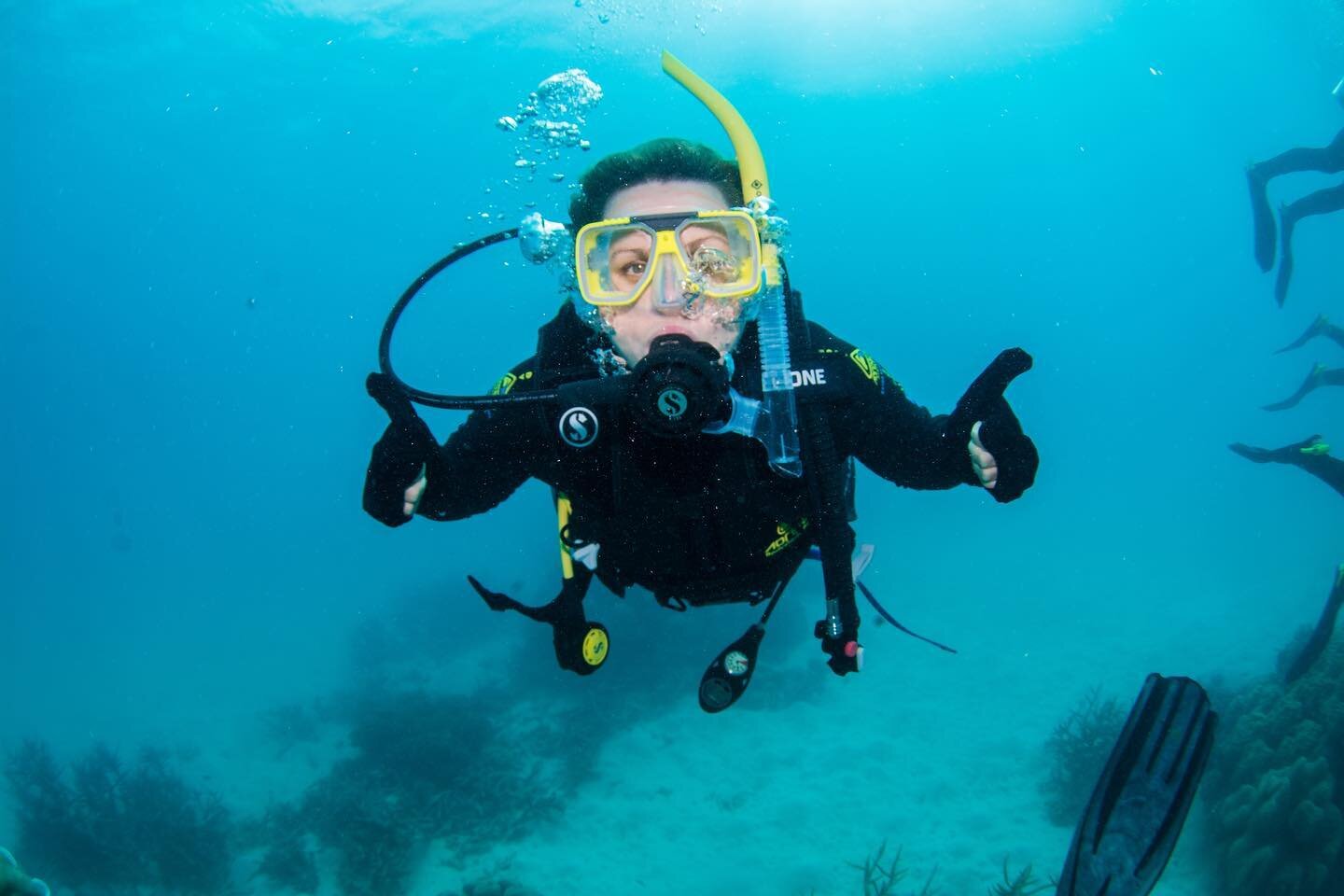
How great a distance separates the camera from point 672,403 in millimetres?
2354

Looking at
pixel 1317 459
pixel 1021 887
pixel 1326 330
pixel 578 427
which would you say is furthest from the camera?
pixel 1326 330

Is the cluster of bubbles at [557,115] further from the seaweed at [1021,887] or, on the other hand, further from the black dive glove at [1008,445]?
the seaweed at [1021,887]

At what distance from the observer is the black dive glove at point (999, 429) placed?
233cm

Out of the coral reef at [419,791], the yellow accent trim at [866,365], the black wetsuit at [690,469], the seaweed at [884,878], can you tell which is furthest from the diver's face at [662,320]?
the coral reef at [419,791]

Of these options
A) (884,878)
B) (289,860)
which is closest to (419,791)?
(289,860)

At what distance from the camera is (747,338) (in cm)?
334

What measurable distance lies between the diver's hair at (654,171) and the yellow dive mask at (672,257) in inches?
15.8

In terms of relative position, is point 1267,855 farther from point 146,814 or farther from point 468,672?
point 146,814

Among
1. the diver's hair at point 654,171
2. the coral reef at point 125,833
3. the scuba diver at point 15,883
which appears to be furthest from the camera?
the coral reef at point 125,833

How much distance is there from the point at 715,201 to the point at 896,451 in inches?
59.1

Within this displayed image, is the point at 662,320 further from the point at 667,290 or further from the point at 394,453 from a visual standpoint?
the point at 394,453

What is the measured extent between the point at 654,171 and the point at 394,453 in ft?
6.11

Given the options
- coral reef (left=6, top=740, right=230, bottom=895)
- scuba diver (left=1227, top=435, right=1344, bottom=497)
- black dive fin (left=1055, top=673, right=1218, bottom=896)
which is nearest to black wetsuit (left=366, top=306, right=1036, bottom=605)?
black dive fin (left=1055, top=673, right=1218, bottom=896)

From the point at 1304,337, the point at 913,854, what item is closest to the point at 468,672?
the point at 913,854
